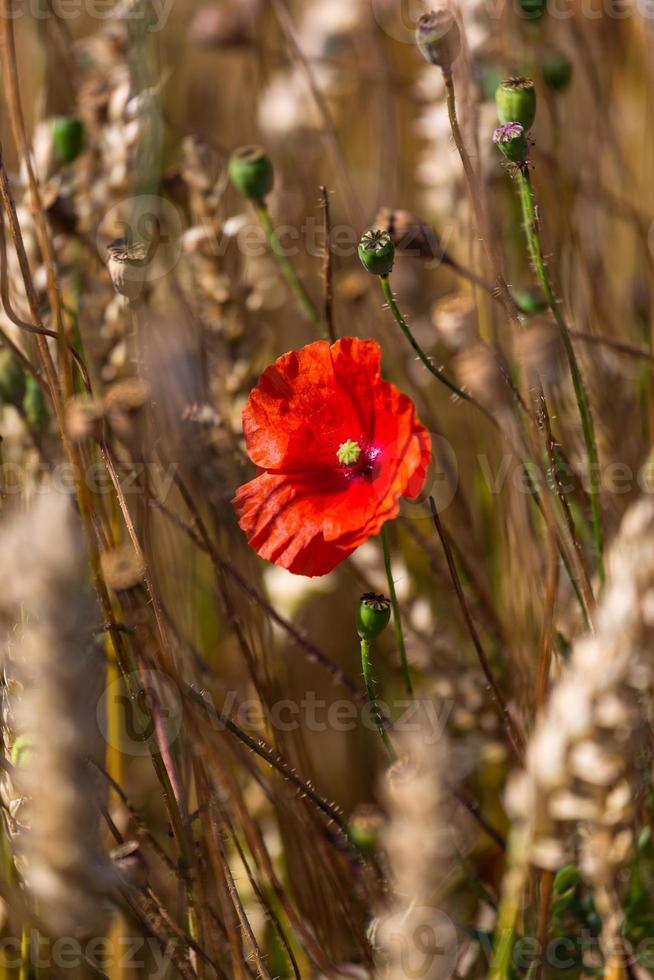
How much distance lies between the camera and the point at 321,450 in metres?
0.84

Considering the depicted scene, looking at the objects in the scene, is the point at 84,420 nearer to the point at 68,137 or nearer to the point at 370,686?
the point at 370,686

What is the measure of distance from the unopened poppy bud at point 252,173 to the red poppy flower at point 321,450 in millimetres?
217

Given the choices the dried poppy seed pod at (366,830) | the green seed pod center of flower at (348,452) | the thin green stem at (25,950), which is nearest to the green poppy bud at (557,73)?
the green seed pod center of flower at (348,452)

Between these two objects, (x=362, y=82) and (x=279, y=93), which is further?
(x=362, y=82)

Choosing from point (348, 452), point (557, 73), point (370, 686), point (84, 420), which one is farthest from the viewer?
point (557, 73)

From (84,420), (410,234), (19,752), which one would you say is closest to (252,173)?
(410,234)

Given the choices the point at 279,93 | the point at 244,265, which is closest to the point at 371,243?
the point at 244,265

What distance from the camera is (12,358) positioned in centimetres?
90

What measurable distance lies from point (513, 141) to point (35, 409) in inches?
17.6

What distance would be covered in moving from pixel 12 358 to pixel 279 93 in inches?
31.0

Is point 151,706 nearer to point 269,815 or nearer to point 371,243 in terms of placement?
point 371,243

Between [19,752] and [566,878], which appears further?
[566,878]

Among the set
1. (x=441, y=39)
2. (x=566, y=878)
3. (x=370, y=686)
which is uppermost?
(x=441, y=39)

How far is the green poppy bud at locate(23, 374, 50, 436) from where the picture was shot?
2.98ft
